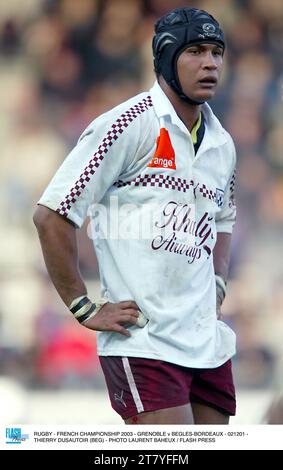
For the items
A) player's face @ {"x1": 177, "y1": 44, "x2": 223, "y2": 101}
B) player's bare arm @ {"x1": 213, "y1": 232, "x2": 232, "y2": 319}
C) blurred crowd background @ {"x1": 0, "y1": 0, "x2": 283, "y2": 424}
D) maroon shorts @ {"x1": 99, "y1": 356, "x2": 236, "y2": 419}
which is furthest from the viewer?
blurred crowd background @ {"x1": 0, "y1": 0, "x2": 283, "y2": 424}

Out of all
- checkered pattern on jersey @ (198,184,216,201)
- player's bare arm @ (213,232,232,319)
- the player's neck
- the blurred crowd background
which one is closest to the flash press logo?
player's bare arm @ (213,232,232,319)

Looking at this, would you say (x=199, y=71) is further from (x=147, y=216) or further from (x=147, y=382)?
(x=147, y=382)

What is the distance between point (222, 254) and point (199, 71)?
74 cm

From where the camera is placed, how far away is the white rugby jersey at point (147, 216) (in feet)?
10.1

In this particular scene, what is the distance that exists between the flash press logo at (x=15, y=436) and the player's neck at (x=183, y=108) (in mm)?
1287

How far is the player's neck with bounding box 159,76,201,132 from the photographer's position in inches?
130


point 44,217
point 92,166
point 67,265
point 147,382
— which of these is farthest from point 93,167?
point 147,382

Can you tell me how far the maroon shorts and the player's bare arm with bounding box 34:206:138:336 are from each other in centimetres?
12

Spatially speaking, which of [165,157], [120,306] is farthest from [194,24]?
[120,306]

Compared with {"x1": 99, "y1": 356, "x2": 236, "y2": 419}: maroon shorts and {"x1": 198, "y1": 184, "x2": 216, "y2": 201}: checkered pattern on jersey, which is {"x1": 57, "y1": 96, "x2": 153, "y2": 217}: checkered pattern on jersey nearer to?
{"x1": 198, "y1": 184, "x2": 216, "y2": 201}: checkered pattern on jersey

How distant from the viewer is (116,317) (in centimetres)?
309

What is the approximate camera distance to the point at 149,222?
123 inches

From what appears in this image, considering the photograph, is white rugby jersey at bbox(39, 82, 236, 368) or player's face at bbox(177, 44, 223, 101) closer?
white rugby jersey at bbox(39, 82, 236, 368)

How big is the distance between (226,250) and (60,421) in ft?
7.07
